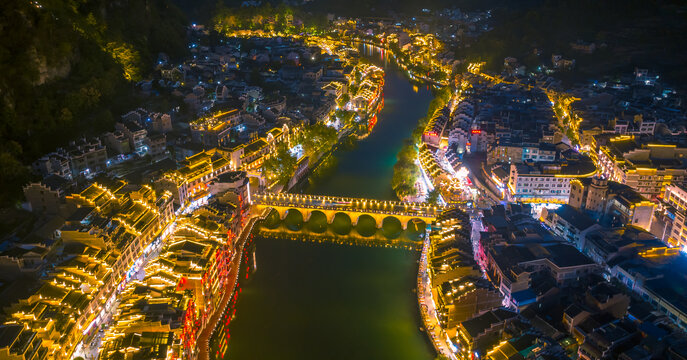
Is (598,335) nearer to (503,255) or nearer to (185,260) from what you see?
(503,255)

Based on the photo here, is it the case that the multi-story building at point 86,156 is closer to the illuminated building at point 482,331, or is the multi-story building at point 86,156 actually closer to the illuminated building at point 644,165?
the illuminated building at point 482,331

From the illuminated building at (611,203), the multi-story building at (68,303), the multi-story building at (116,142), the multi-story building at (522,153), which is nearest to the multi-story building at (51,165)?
the multi-story building at (116,142)

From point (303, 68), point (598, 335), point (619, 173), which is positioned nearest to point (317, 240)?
point (598, 335)

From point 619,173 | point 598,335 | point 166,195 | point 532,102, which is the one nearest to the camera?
point 598,335

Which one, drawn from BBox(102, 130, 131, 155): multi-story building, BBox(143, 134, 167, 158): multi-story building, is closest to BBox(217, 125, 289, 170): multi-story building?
BBox(143, 134, 167, 158): multi-story building

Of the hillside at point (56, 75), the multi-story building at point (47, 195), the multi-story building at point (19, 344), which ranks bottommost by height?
the multi-story building at point (19, 344)

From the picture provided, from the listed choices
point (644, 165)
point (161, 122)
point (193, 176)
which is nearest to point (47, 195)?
point (193, 176)
